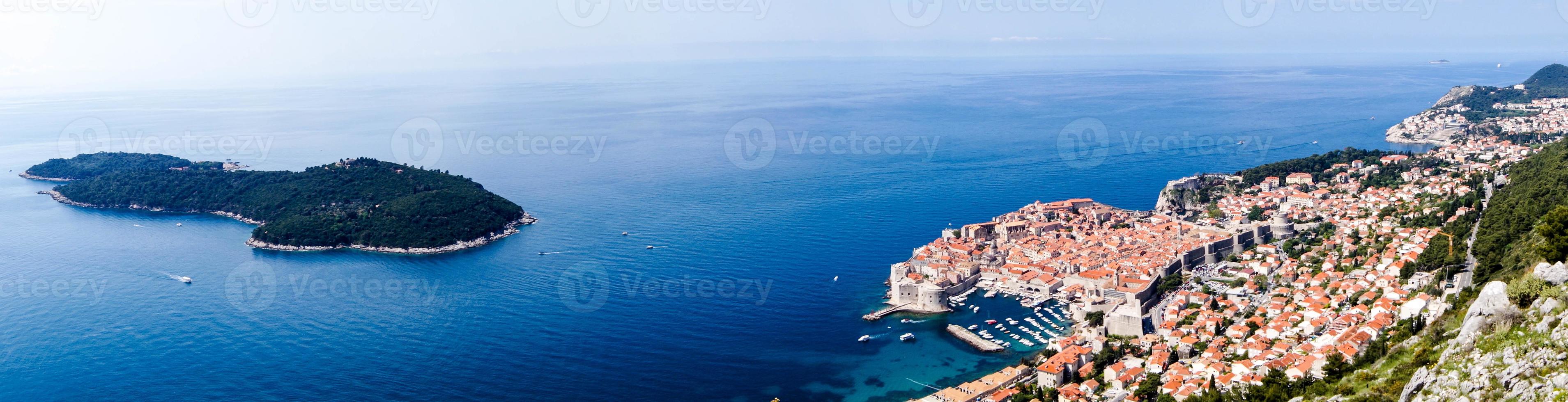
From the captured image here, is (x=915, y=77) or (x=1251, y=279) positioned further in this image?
(x=915, y=77)

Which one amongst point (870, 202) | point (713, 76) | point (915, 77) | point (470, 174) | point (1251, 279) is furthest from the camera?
point (713, 76)

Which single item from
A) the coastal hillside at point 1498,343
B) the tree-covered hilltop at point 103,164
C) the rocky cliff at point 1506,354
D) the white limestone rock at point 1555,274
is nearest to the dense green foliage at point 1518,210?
the coastal hillside at point 1498,343

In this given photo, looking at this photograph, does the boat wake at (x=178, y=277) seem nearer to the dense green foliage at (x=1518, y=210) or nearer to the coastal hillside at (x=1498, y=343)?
the coastal hillside at (x=1498, y=343)

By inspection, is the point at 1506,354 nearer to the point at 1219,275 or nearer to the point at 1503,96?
the point at 1219,275

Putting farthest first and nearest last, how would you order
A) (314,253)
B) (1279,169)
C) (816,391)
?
(1279,169) < (314,253) < (816,391)

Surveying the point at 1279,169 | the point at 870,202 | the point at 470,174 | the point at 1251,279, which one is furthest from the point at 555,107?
the point at 1251,279

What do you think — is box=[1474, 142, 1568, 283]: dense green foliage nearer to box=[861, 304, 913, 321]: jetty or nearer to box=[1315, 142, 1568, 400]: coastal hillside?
box=[1315, 142, 1568, 400]: coastal hillside

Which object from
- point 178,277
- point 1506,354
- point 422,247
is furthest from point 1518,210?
point 178,277

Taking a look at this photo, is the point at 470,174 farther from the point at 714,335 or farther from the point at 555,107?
the point at 555,107
